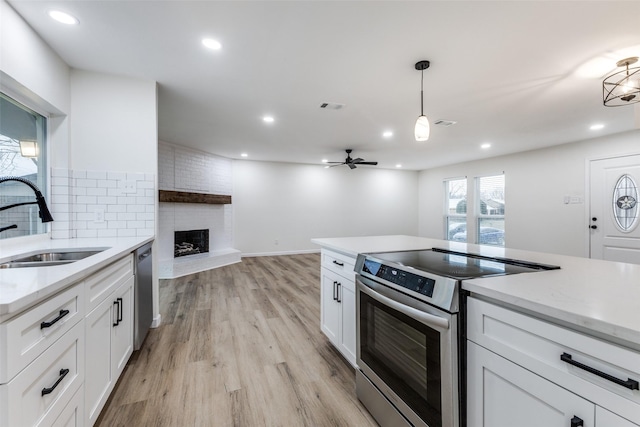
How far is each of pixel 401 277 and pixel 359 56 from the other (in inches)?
71.5

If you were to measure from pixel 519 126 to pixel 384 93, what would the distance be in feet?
8.29

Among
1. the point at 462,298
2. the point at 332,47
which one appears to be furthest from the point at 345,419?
the point at 332,47

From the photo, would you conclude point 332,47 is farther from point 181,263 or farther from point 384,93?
point 181,263

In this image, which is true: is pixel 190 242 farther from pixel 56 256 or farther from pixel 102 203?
pixel 56 256

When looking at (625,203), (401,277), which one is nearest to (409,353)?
(401,277)

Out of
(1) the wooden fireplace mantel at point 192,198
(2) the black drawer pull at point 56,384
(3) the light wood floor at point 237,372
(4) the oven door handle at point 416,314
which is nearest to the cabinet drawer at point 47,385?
(2) the black drawer pull at point 56,384

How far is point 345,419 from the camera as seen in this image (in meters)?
1.59

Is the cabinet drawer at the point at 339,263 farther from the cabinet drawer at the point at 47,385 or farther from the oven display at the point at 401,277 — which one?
the cabinet drawer at the point at 47,385

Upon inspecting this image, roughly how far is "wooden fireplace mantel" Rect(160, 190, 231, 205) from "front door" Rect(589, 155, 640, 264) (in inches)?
273

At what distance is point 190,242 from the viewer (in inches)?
228

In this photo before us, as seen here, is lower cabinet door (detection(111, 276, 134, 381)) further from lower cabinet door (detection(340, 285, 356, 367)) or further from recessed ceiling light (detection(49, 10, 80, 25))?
recessed ceiling light (detection(49, 10, 80, 25))

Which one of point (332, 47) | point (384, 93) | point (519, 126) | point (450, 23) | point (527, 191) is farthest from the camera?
point (527, 191)

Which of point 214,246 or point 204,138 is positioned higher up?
point 204,138

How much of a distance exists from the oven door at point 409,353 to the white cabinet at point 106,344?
143 centimetres
